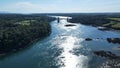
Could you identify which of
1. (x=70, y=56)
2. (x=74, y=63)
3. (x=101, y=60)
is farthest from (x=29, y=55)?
(x=101, y=60)

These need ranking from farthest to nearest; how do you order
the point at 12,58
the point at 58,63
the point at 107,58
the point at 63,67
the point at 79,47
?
1. the point at 79,47
2. the point at 12,58
3. the point at 107,58
4. the point at 58,63
5. the point at 63,67

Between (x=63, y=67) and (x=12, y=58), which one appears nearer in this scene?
(x=63, y=67)

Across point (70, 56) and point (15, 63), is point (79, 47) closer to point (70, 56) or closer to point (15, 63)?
point (70, 56)

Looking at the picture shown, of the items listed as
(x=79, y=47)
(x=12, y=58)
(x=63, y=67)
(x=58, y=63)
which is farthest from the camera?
(x=79, y=47)

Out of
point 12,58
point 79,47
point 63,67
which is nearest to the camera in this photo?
point 63,67

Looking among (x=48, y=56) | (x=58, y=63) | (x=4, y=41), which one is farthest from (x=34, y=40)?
(x=58, y=63)

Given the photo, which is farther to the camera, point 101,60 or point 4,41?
point 4,41

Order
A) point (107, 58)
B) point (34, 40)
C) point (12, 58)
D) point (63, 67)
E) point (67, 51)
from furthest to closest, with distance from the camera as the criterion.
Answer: point (34, 40) < point (67, 51) < point (12, 58) < point (107, 58) < point (63, 67)

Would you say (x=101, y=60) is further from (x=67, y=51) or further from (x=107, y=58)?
(x=67, y=51)

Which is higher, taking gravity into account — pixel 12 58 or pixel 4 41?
pixel 4 41
